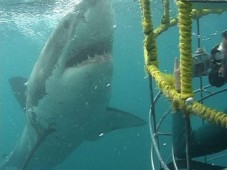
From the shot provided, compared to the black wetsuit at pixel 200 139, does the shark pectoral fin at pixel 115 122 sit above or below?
below

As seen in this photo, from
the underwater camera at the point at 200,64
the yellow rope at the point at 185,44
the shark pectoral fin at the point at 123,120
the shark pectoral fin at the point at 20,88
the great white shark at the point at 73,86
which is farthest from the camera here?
the shark pectoral fin at the point at 123,120

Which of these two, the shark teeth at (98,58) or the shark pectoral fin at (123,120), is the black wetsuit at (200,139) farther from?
the shark pectoral fin at (123,120)

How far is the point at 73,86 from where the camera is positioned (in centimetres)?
462

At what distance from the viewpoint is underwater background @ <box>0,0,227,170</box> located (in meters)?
15.3

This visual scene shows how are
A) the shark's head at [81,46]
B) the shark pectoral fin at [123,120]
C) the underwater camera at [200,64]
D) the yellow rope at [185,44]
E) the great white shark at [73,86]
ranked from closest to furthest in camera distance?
1. the yellow rope at [185,44]
2. the underwater camera at [200,64]
3. the shark's head at [81,46]
4. the great white shark at [73,86]
5. the shark pectoral fin at [123,120]

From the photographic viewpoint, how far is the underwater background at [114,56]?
50.1 ft

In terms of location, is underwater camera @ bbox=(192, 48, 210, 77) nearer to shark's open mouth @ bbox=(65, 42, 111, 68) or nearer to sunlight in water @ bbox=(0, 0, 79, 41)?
shark's open mouth @ bbox=(65, 42, 111, 68)

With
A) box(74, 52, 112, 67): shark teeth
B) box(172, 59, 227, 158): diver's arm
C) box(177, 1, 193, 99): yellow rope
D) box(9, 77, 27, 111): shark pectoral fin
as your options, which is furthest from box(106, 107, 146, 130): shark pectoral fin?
box(177, 1, 193, 99): yellow rope

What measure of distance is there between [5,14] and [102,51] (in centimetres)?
1035

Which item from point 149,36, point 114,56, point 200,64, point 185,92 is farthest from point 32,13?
point 185,92

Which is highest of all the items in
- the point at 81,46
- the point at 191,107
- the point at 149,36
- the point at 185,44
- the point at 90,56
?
the point at 185,44

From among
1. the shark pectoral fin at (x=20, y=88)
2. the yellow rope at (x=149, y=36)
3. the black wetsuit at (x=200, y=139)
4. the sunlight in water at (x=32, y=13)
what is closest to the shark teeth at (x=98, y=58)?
the black wetsuit at (x=200, y=139)

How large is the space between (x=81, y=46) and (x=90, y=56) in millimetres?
166

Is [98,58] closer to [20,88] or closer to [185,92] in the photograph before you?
[20,88]
